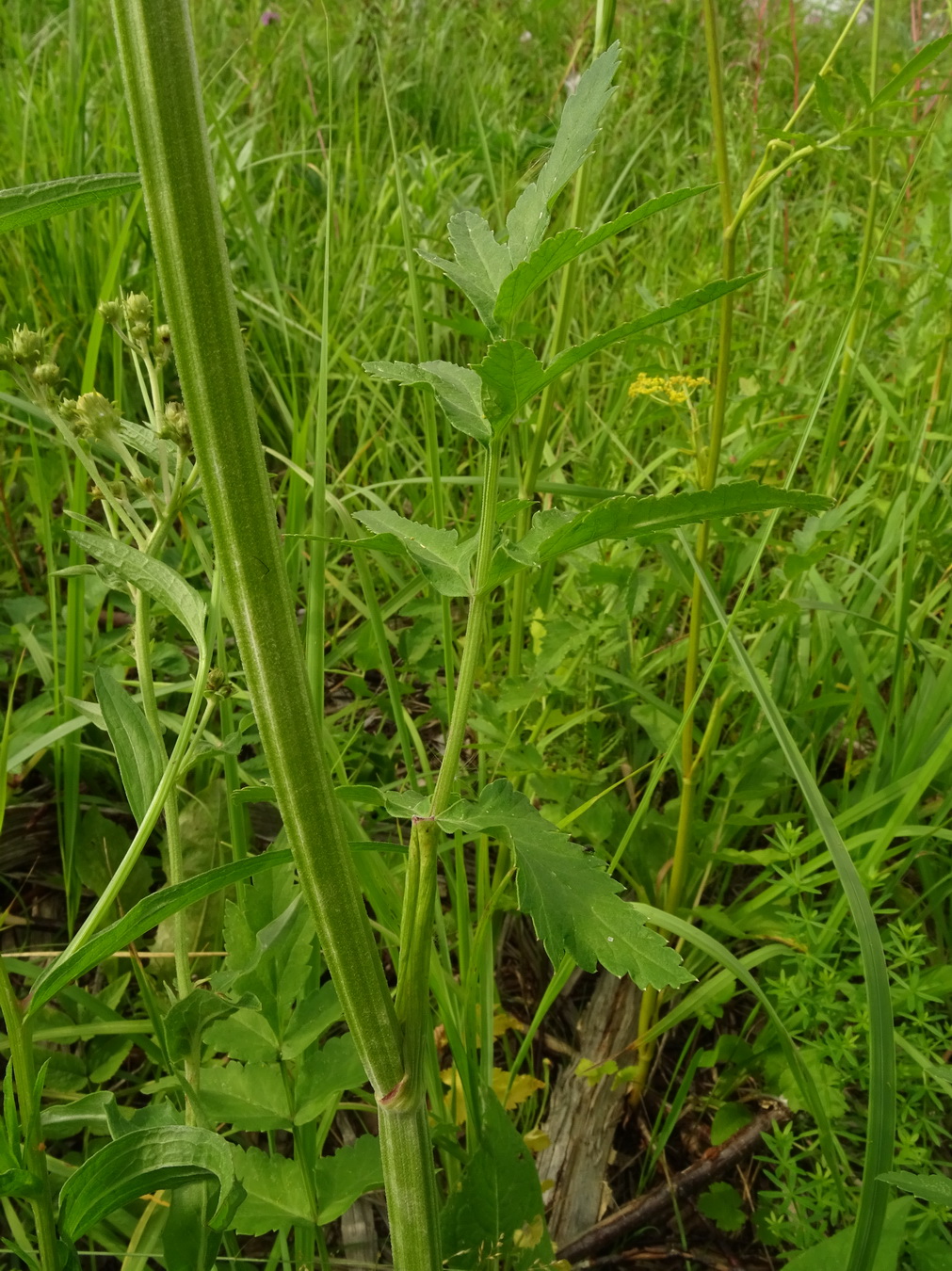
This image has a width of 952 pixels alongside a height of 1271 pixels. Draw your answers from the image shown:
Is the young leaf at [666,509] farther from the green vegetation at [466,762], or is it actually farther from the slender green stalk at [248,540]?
the slender green stalk at [248,540]

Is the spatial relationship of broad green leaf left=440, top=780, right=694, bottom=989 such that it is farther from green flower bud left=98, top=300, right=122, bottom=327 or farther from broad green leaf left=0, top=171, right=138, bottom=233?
green flower bud left=98, top=300, right=122, bottom=327

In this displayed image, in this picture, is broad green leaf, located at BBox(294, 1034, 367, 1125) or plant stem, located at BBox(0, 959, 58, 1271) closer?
plant stem, located at BBox(0, 959, 58, 1271)

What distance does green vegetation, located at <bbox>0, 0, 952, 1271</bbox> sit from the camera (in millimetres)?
571

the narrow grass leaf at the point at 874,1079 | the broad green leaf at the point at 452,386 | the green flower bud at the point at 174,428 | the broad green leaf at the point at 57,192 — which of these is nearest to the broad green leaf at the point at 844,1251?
the narrow grass leaf at the point at 874,1079

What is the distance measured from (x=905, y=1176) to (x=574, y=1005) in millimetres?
660

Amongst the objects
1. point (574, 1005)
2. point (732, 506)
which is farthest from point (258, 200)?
point (732, 506)

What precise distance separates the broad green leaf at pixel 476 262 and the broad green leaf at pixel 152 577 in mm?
319

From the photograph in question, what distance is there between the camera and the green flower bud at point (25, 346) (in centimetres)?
85

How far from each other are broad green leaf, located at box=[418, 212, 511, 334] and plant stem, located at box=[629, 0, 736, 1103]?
470mm

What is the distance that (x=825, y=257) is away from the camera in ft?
7.59

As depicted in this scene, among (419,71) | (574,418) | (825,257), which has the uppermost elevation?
(419,71)

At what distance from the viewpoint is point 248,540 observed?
0.50m

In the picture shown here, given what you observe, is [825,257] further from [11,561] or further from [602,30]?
[11,561]

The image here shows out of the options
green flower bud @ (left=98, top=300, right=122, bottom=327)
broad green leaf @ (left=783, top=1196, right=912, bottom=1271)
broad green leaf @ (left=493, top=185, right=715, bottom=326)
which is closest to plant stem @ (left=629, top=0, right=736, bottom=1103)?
broad green leaf @ (left=783, top=1196, right=912, bottom=1271)
